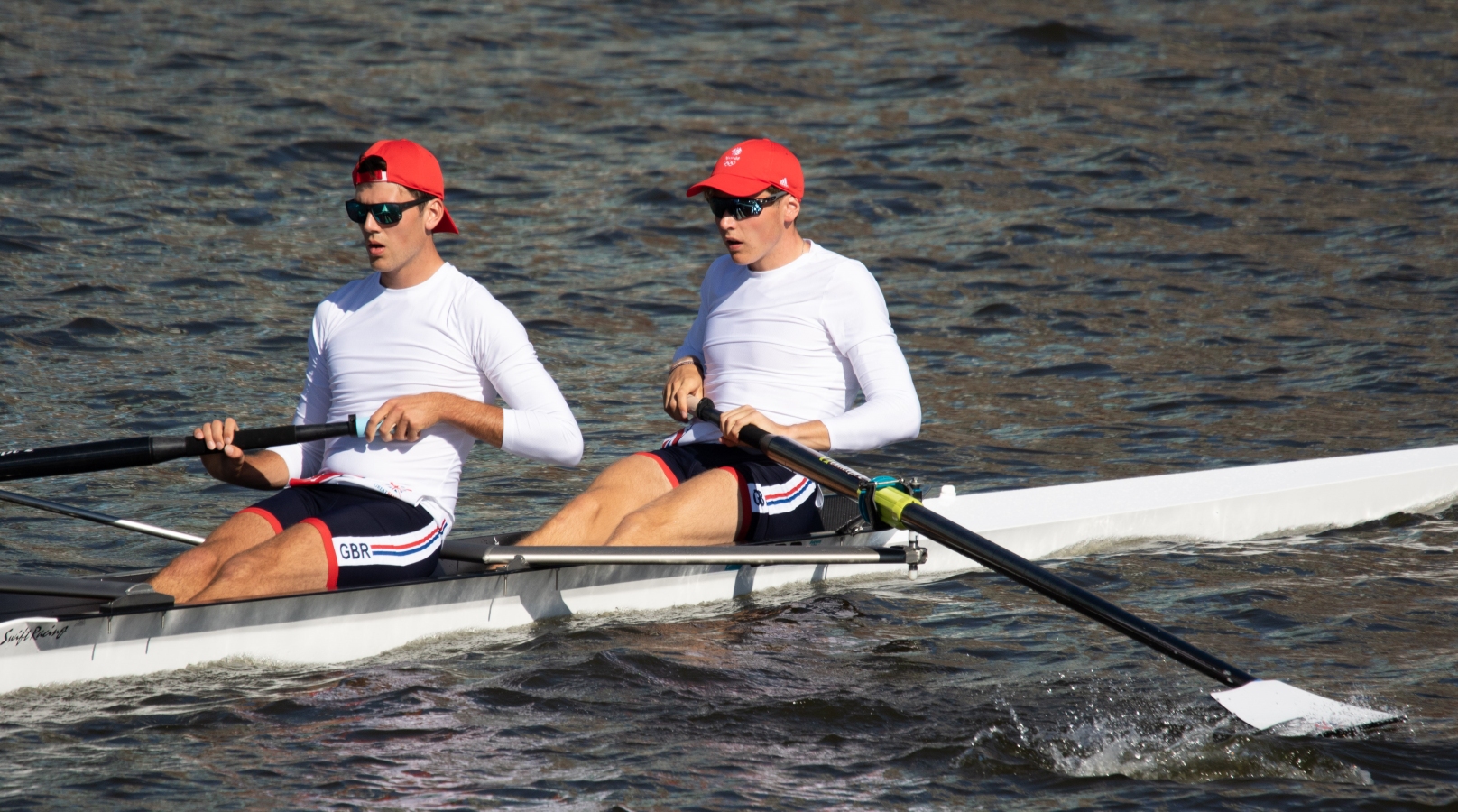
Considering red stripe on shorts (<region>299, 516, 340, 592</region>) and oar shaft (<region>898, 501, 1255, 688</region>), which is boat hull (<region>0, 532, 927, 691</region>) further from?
oar shaft (<region>898, 501, 1255, 688</region>)

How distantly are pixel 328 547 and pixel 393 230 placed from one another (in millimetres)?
958

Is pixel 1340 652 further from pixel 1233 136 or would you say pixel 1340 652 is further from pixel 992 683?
pixel 1233 136

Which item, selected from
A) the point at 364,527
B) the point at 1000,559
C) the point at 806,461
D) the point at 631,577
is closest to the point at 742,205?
the point at 806,461

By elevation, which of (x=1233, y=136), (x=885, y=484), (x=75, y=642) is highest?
(x=1233, y=136)

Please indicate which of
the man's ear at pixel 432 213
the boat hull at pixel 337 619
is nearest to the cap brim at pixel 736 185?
the man's ear at pixel 432 213

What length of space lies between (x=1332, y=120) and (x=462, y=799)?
12781 mm

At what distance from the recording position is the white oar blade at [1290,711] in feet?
13.6

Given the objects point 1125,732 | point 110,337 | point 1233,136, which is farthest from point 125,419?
point 1233,136

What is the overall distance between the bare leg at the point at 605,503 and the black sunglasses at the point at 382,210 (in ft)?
3.65

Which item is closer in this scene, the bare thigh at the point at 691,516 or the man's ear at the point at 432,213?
the man's ear at the point at 432,213

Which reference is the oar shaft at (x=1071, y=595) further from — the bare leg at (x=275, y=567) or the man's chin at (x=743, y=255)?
the bare leg at (x=275, y=567)

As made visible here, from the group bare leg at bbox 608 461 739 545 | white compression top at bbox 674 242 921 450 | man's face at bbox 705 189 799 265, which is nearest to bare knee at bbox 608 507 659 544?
bare leg at bbox 608 461 739 545

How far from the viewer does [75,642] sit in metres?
4.24

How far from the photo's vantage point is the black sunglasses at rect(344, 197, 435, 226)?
4.56m
